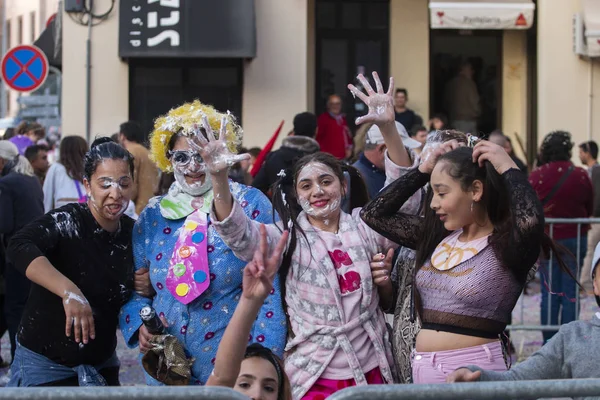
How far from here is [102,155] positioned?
4625mm

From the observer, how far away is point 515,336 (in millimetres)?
10047

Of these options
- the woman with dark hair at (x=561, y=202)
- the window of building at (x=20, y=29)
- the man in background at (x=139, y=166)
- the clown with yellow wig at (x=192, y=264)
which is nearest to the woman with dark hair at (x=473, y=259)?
the clown with yellow wig at (x=192, y=264)

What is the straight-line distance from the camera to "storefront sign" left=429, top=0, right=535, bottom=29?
48.8ft

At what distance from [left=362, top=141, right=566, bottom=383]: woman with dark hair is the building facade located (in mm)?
10624

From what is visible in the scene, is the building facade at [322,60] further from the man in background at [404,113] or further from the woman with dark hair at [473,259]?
the woman with dark hair at [473,259]

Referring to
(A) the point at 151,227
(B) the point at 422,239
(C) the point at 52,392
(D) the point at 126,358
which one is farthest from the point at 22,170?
(C) the point at 52,392

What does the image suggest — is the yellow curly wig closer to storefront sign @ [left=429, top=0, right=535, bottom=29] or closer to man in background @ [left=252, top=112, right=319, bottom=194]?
man in background @ [left=252, top=112, right=319, bottom=194]

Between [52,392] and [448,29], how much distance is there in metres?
14.5

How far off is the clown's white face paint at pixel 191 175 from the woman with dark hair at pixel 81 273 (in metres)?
0.24

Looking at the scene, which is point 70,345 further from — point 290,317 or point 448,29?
point 448,29

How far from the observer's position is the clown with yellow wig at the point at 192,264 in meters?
4.39

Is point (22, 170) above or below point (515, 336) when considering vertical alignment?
above

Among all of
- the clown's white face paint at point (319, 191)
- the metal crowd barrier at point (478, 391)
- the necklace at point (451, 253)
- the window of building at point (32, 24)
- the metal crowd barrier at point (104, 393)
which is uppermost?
the window of building at point (32, 24)

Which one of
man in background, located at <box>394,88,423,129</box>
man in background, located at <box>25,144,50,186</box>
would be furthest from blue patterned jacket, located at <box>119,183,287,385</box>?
man in background, located at <box>394,88,423,129</box>
